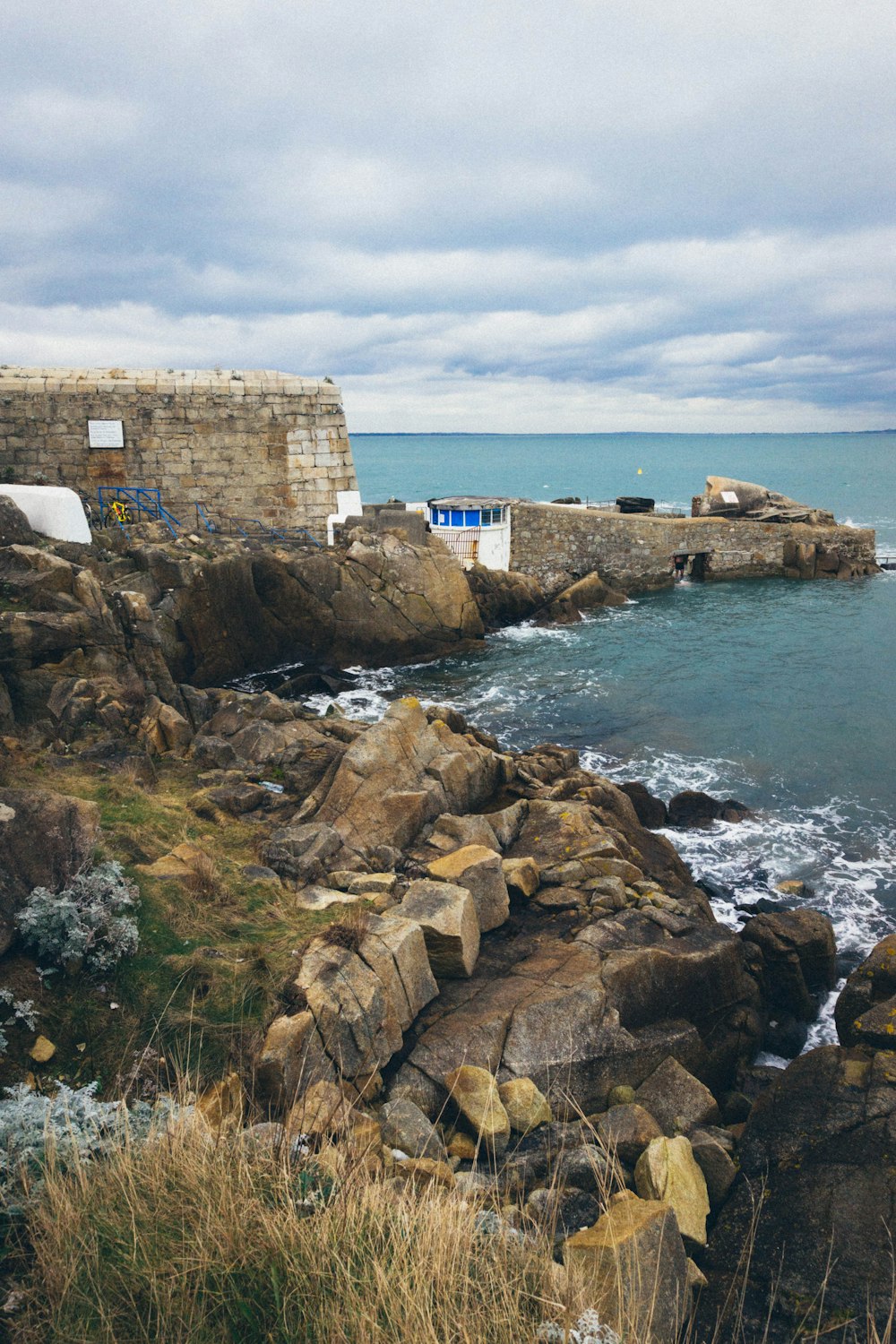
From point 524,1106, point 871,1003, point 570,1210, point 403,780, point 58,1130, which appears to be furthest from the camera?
point 403,780

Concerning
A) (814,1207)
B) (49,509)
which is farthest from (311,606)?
(814,1207)

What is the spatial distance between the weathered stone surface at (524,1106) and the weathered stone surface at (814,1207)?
1.35m

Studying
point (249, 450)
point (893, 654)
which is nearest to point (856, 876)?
point (893, 654)

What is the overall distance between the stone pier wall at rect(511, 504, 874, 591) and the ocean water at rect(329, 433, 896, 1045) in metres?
1.24

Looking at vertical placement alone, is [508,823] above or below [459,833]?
below

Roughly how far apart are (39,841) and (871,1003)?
7.82 metres

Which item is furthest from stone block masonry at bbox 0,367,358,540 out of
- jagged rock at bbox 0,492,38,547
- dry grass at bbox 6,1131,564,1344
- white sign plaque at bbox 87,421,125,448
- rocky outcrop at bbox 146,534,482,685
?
dry grass at bbox 6,1131,564,1344

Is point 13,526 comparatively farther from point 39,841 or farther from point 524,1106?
point 524,1106

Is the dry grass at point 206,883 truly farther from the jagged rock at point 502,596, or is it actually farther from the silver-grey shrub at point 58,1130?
Result: the jagged rock at point 502,596

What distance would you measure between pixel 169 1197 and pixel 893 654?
1095 inches

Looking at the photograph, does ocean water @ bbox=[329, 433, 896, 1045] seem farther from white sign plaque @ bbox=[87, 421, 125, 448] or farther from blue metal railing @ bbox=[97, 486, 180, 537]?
white sign plaque @ bbox=[87, 421, 125, 448]

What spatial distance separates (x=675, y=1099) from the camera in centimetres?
689

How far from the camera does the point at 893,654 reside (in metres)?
26.4

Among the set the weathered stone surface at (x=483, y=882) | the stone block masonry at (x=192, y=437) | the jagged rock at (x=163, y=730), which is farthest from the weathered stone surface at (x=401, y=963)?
the stone block masonry at (x=192, y=437)
